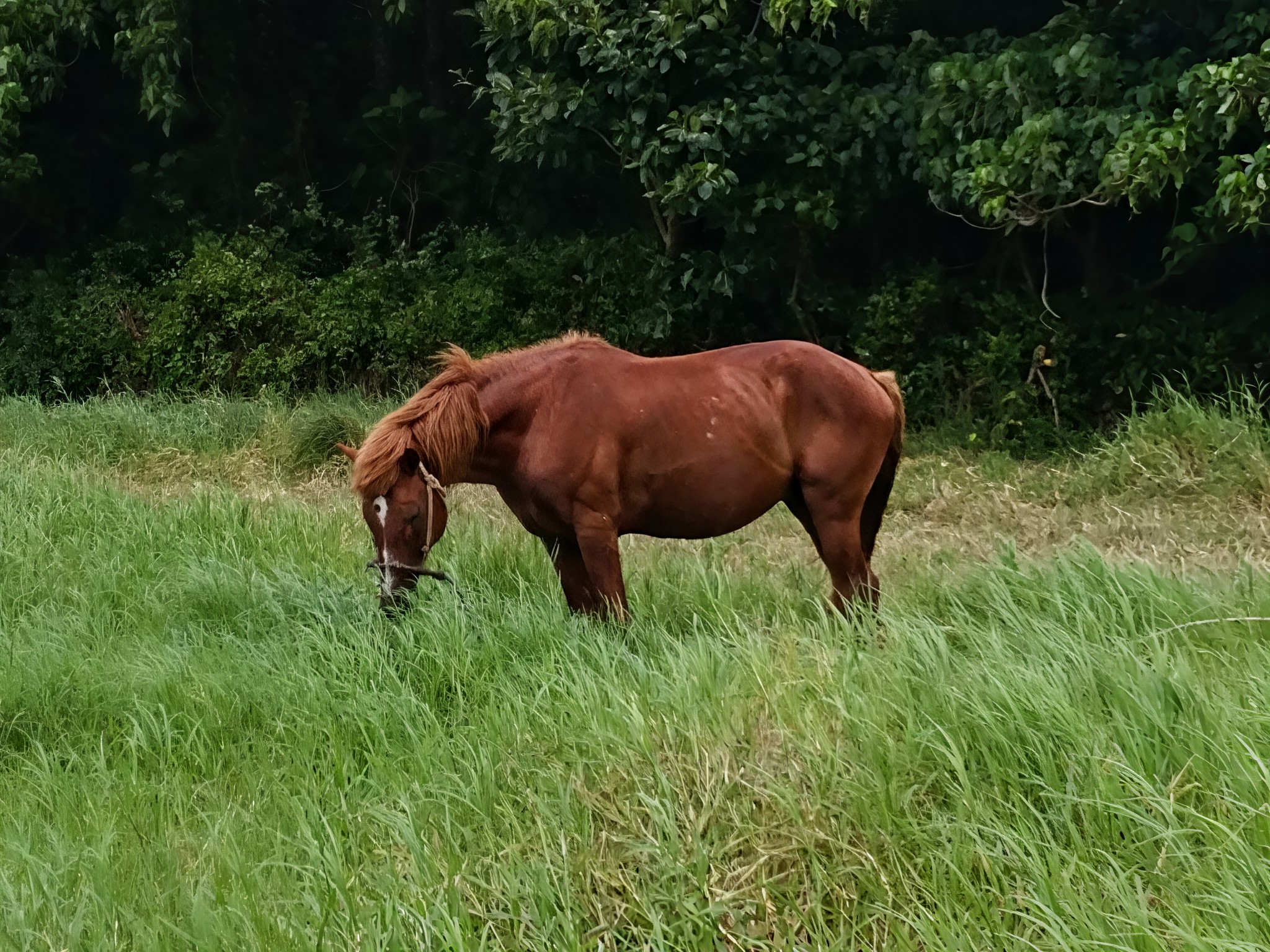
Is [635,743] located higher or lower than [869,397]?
lower

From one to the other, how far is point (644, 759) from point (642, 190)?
9507 millimetres

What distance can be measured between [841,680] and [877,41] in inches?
352

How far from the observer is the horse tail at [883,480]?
191 inches

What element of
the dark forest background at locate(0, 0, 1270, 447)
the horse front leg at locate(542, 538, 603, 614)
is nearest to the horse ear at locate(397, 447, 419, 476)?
the horse front leg at locate(542, 538, 603, 614)

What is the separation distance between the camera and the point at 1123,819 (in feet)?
8.02

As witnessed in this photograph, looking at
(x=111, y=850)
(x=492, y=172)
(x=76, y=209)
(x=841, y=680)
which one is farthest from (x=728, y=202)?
(x=76, y=209)

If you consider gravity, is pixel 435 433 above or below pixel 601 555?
above

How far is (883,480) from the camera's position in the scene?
4.93 meters

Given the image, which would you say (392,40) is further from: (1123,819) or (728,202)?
(1123,819)

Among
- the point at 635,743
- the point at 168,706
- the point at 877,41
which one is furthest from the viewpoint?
the point at 877,41

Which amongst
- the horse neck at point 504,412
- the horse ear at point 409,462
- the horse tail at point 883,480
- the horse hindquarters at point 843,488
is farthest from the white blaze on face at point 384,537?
the horse tail at point 883,480

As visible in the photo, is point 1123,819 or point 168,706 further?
point 168,706

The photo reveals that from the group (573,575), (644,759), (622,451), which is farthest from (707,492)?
(644,759)

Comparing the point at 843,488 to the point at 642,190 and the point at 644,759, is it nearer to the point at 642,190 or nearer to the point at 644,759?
the point at 644,759
